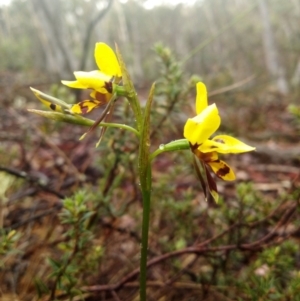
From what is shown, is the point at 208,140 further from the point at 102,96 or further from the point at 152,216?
the point at 152,216

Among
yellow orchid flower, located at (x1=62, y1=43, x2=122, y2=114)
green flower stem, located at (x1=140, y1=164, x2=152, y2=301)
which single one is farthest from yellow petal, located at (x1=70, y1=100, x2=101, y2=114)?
green flower stem, located at (x1=140, y1=164, x2=152, y2=301)

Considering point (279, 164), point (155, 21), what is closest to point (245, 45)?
point (155, 21)

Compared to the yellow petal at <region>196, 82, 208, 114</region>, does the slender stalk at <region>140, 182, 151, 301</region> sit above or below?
below

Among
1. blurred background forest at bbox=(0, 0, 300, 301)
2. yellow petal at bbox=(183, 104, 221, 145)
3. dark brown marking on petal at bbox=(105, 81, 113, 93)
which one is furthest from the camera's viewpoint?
blurred background forest at bbox=(0, 0, 300, 301)

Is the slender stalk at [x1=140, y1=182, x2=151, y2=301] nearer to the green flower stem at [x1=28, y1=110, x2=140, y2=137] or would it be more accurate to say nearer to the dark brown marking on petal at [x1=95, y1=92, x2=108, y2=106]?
the green flower stem at [x1=28, y1=110, x2=140, y2=137]

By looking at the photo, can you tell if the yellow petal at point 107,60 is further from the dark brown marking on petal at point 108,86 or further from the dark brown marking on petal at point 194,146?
the dark brown marking on petal at point 194,146

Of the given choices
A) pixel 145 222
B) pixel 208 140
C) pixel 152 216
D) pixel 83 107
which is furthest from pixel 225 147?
pixel 152 216
